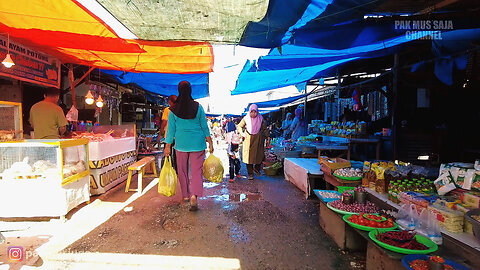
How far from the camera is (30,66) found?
5.76 metres

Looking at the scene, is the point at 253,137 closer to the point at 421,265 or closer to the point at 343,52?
the point at 343,52

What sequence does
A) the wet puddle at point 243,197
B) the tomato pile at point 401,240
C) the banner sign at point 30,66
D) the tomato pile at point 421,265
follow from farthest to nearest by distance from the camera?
the wet puddle at point 243,197 → the banner sign at point 30,66 → the tomato pile at point 401,240 → the tomato pile at point 421,265

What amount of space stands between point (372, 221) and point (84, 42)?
5.18 metres

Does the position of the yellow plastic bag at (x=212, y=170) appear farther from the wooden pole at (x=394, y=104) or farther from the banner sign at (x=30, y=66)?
the wooden pole at (x=394, y=104)

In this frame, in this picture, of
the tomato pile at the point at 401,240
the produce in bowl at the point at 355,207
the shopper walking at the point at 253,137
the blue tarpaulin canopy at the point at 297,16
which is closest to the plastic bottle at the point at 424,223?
the tomato pile at the point at 401,240

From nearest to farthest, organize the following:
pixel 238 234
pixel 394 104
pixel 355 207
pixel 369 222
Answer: pixel 369 222, pixel 355 207, pixel 238 234, pixel 394 104

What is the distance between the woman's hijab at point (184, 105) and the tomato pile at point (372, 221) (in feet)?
10.0

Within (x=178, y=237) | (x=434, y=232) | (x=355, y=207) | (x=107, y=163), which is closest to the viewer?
(x=434, y=232)

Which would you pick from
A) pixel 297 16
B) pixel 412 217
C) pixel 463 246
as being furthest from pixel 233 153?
pixel 463 246

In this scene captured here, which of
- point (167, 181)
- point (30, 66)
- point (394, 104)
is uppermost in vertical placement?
point (30, 66)

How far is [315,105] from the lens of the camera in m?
15.3

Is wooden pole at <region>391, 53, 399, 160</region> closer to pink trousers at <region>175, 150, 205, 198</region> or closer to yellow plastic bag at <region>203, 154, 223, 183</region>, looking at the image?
yellow plastic bag at <region>203, 154, 223, 183</region>

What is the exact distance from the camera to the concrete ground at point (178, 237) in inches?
118

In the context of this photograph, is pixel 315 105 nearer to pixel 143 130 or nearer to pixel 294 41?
pixel 143 130
